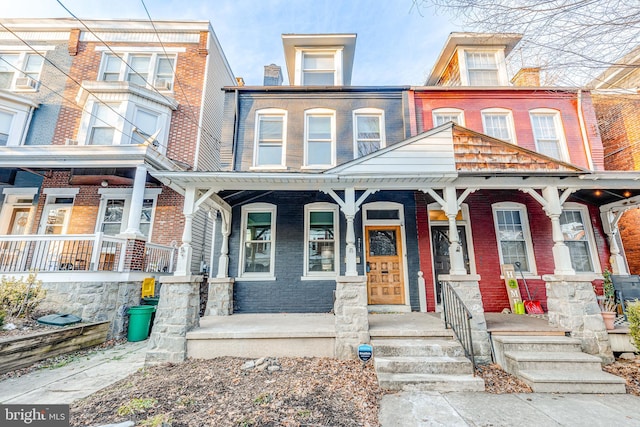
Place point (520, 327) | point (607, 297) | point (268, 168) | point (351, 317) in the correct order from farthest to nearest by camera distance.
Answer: point (268, 168) → point (607, 297) → point (520, 327) → point (351, 317)

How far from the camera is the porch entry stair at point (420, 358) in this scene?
392 centimetres

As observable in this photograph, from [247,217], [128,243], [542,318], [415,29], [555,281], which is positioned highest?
[415,29]

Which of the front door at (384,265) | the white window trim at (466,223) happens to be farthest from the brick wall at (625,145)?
the front door at (384,265)

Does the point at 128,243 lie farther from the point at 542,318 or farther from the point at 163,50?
the point at 542,318

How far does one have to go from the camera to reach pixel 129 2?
515 centimetres

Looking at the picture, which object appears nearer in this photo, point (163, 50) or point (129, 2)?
point (129, 2)

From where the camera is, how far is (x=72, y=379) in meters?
4.23

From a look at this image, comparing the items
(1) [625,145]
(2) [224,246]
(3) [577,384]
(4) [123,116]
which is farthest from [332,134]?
(1) [625,145]

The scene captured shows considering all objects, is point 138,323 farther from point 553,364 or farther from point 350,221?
point 553,364

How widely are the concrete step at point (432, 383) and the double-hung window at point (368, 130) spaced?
18.6 feet

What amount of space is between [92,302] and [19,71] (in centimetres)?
972

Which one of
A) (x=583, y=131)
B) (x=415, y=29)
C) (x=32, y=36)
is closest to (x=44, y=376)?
(x=415, y=29)

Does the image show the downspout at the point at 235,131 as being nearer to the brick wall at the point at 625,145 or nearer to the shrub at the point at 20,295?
the shrub at the point at 20,295

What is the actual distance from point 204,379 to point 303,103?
7.20 m
